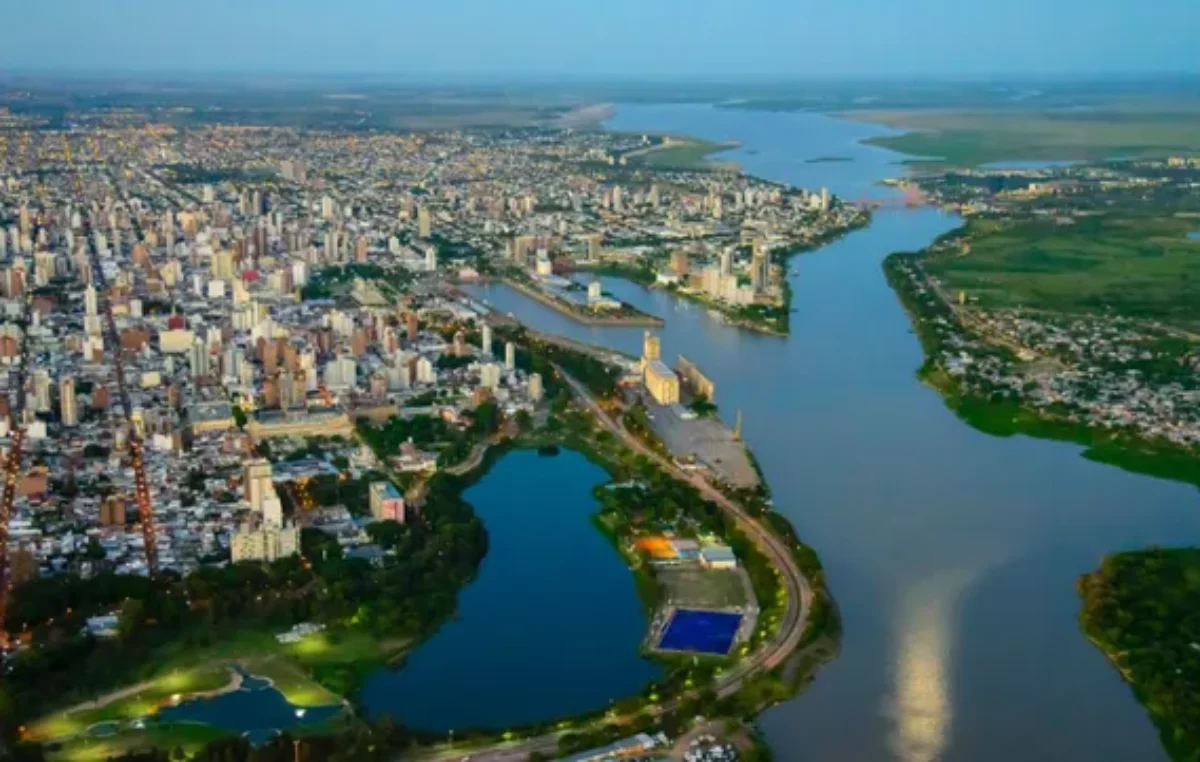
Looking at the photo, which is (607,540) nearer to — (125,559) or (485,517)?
(485,517)

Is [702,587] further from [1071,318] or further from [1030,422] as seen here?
[1071,318]

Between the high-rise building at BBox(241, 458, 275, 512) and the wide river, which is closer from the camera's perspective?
the wide river

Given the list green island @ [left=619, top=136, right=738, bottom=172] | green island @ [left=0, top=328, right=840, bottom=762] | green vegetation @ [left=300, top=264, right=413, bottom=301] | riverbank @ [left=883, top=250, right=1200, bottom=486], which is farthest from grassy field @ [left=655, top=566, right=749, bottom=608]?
green island @ [left=619, top=136, right=738, bottom=172]

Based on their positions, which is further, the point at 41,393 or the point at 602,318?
the point at 602,318

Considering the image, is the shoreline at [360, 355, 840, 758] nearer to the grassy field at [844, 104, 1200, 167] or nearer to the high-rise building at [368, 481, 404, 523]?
the high-rise building at [368, 481, 404, 523]

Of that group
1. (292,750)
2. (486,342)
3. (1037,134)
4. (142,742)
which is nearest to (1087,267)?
(486,342)

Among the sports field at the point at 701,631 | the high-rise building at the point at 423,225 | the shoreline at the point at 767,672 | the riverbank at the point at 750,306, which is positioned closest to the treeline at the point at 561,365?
the riverbank at the point at 750,306
